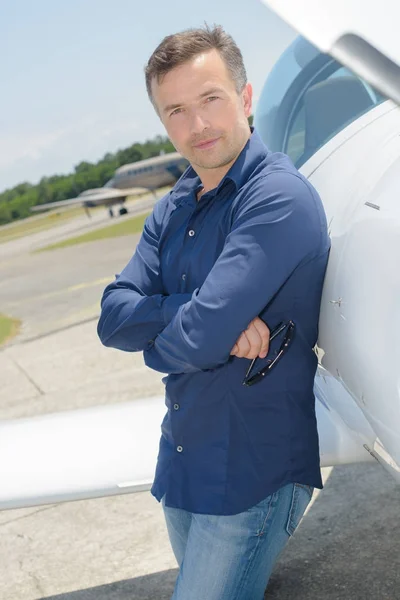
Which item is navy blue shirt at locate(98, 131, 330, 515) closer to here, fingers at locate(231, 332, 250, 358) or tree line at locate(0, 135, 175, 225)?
fingers at locate(231, 332, 250, 358)

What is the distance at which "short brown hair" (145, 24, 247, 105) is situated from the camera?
82.0 inches

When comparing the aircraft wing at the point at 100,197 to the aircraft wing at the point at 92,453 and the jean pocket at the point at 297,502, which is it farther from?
the jean pocket at the point at 297,502

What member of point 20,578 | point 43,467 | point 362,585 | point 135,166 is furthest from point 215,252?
point 135,166

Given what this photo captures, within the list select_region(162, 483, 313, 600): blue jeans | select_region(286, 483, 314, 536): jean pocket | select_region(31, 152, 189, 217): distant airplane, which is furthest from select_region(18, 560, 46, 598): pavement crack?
select_region(31, 152, 189, 217): distant airplane

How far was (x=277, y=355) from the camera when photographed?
81.1 inches

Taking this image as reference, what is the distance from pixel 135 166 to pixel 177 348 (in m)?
51.7

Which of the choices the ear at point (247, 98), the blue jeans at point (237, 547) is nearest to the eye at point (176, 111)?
the ear at point (247, 98)

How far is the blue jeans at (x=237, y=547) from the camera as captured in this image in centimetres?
216

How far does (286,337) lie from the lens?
2.05 meters

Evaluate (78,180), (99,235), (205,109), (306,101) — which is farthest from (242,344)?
(78,180)

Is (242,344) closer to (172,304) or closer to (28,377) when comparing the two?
(172,304)

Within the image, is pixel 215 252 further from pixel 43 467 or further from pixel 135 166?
pixel 135 166

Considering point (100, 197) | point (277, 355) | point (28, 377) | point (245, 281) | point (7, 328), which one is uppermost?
point (245, 281)

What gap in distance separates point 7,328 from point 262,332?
8283 mm
